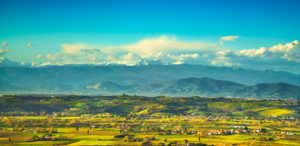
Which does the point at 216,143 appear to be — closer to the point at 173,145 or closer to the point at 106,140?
the point at 173,145

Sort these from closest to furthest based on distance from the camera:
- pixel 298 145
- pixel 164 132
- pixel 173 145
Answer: pixel 173 145 → pixel 298 145 → pixel 164 132

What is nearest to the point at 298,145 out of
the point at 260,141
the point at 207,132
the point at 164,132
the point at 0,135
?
the point at 260,141

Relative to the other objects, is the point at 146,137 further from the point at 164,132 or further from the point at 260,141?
the point at 260,141

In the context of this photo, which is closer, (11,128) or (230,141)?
(230,141)

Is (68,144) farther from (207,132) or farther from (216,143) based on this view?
(207,132)

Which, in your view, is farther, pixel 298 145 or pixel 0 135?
pixel 0 135

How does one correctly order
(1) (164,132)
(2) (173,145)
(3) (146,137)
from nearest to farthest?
(2) (173,145) → (3) (146,137) → (1) (164,132)

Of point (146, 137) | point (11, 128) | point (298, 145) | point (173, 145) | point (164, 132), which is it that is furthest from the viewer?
point (11, 128)

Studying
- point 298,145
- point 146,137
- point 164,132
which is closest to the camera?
point 298,145

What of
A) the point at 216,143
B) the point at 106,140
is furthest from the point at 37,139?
the point at 216,143
